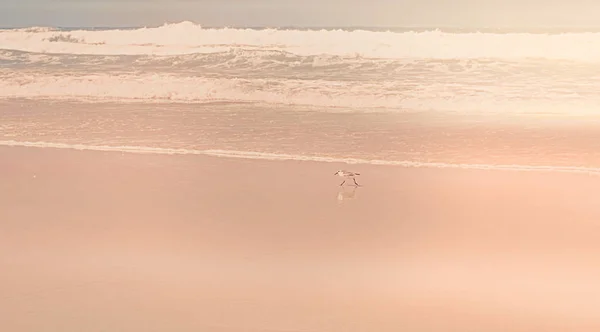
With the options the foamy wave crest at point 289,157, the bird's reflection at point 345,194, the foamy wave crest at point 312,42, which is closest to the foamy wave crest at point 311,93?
the foamy wave crest at point 312,42

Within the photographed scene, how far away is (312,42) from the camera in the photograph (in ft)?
80.5

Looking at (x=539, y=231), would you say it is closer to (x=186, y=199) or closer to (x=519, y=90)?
(x=186, y=199)

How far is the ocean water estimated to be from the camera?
1134 centimetres

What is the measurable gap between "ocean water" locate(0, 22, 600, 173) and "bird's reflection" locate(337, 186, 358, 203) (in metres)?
1.94

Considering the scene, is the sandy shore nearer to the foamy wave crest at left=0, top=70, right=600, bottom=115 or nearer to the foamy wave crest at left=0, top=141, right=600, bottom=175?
the foamy wave crest at left=0, top=141, right=600, bottom=175

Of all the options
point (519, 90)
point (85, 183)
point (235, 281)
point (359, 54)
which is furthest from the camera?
point (359, 54)

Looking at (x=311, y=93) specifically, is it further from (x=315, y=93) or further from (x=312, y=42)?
(x=312, y=42)

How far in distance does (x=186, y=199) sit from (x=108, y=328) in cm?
328

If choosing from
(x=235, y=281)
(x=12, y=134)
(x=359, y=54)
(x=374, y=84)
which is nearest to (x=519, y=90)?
(x=374, y=84)

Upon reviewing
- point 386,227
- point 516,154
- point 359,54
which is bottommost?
point 386,227

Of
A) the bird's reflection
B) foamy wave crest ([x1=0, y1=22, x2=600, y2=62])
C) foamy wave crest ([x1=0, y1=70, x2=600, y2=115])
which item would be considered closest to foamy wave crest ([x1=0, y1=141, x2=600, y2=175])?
the bird's reflection

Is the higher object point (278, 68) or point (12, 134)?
point (278, 68)

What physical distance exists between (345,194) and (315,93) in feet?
31.1

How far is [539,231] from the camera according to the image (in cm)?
674
